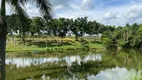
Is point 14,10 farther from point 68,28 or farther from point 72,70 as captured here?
point 68,28

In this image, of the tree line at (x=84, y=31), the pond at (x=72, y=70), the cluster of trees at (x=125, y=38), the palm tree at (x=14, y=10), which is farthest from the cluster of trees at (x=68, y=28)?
the palm tree at (x=14, y=10)

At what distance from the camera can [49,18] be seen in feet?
48.5

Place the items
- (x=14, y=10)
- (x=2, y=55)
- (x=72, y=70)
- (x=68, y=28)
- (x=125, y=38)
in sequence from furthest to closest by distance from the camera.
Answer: (x=68, y=28)
(x=125, y=38)
(x=72, y=70)
(x=14, y=10)
(x=2, y=55)

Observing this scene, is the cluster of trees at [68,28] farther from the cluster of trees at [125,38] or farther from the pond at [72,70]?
the pond at [72,70]

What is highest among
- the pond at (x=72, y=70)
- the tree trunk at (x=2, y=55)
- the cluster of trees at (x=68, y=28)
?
the cluster of trees at (x=68, y=28)

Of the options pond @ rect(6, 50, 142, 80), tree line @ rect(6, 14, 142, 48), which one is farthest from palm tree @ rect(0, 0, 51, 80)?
tree line @ rect(6, 14, 142, 48)

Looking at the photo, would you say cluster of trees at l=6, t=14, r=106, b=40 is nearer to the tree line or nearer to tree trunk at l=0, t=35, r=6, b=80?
the tree line

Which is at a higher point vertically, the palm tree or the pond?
the palm tree

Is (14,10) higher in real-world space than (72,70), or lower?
higher

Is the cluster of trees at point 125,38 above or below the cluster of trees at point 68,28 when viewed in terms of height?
below

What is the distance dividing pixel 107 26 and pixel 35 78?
121731 millimetres

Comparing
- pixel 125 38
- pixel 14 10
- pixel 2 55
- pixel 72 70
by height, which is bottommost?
pixel 72 70

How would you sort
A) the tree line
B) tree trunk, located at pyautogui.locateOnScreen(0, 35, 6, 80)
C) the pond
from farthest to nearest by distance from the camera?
1. the tree line
2. the pond
3. tree trunk, located at pyautogui.locateOnScreen(0, 35, 6, 80)

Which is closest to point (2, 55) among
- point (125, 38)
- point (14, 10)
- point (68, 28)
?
point (14, 10)
